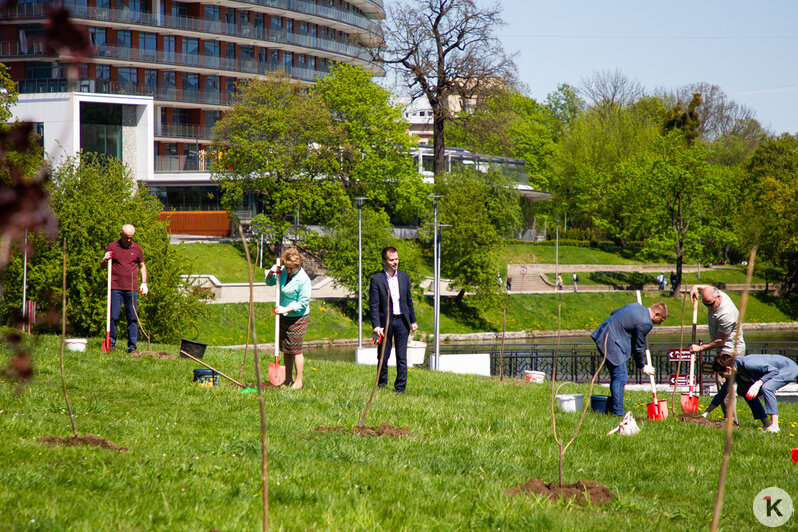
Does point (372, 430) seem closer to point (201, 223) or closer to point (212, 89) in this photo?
point (201, 223)

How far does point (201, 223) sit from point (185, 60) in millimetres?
15223

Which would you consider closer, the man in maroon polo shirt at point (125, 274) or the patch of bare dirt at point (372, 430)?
the patch of bare dirt at point (372, 430)

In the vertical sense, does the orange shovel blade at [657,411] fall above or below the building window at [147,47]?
below

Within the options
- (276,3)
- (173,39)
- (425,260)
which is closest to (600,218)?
(425,260)

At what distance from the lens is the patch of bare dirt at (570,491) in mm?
5457

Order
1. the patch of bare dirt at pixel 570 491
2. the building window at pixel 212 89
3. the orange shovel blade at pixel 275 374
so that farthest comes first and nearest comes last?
the building window at pixel 212 89
the orange shovel blade at pixel 275 374
the patch of bare dirt at pixel 570 491

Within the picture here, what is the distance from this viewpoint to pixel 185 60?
63.2 meters

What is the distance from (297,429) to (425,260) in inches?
1990

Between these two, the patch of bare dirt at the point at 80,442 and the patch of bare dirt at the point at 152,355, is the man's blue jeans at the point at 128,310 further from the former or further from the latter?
the patch of bare dirt at the point at 80,442

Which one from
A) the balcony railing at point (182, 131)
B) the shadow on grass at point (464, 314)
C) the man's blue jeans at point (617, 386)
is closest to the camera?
the man's blue jeans at point (617, 386)

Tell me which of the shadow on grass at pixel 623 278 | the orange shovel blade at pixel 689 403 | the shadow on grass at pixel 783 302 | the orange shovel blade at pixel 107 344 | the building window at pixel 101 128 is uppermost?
the building window at pixel 101 128

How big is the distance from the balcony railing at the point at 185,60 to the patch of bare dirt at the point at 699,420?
4958 centimetres

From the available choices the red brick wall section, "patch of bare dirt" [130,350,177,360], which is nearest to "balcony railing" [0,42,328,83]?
the red brick wall section

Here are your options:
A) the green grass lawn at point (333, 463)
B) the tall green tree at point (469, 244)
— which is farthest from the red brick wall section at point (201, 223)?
the green grass lawn at point (333, 463)
